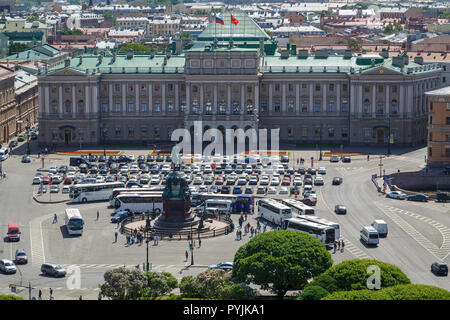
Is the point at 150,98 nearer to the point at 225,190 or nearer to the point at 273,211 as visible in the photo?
the point at 225,190

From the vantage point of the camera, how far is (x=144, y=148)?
16275cm

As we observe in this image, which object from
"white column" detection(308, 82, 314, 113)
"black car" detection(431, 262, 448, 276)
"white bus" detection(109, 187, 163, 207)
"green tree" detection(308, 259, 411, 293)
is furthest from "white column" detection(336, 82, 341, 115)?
"green tree" detection(308, 259, 411, 293)

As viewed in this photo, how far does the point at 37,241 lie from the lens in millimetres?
106688

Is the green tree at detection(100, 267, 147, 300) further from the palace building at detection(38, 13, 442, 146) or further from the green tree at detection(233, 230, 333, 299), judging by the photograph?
the palace building at detection(38, 13, 442, 146)

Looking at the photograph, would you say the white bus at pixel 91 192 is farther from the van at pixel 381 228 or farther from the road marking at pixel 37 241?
the van at pixel 381 228

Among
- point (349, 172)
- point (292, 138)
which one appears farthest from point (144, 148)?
point (349, 172)

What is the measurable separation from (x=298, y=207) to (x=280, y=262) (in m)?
30.9

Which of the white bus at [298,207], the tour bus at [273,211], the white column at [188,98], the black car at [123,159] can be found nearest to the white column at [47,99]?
the white column at [188,98]

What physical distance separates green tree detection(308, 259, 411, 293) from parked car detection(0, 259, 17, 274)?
26.8 metres

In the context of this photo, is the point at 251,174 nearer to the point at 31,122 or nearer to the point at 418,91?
the point at 418,91

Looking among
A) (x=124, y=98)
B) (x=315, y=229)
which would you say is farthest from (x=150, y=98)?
(x=315, y=229)

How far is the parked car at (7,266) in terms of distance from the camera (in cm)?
9456

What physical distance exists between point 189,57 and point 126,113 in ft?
40.0

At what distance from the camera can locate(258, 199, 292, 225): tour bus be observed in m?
112
